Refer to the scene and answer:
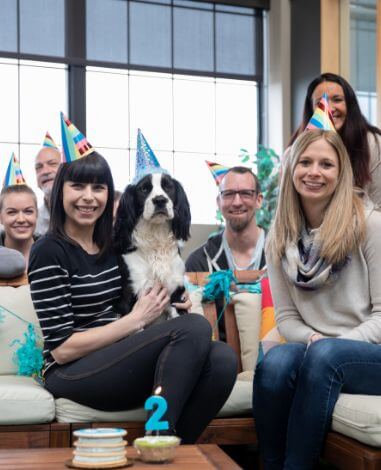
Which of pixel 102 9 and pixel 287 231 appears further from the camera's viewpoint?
pixel 102 9

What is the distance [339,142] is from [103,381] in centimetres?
102

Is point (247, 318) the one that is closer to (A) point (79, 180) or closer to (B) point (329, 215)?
(B) point (329, 215)

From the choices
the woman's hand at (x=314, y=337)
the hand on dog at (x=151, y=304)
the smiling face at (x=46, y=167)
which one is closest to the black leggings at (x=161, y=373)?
the hand on dog at (x=151, y=304)

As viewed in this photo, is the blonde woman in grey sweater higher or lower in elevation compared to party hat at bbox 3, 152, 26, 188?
lower

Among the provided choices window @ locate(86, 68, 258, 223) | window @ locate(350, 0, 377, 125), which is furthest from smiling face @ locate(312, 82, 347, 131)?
window @ locate(86, 68, 258, 223)

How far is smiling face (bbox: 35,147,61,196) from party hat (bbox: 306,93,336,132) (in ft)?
5.35

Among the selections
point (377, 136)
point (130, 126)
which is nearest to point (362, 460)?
point (377, 136)

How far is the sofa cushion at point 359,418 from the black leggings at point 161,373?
1.12 ft

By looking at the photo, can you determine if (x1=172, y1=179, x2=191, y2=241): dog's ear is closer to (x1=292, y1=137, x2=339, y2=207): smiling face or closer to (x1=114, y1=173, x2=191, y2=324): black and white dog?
(x1=114, y1=173, x2=191, y2=324): black and white dog

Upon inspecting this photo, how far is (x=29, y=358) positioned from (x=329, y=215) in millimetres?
1089

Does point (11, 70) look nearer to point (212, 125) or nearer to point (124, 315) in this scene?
point (212, 125)

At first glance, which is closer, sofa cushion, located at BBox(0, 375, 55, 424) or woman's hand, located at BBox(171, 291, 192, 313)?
sofa cushion, located at BBox(0, 375, 55, 424)

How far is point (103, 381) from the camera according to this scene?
2.11 meters

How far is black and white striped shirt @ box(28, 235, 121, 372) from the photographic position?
2.15 metres
